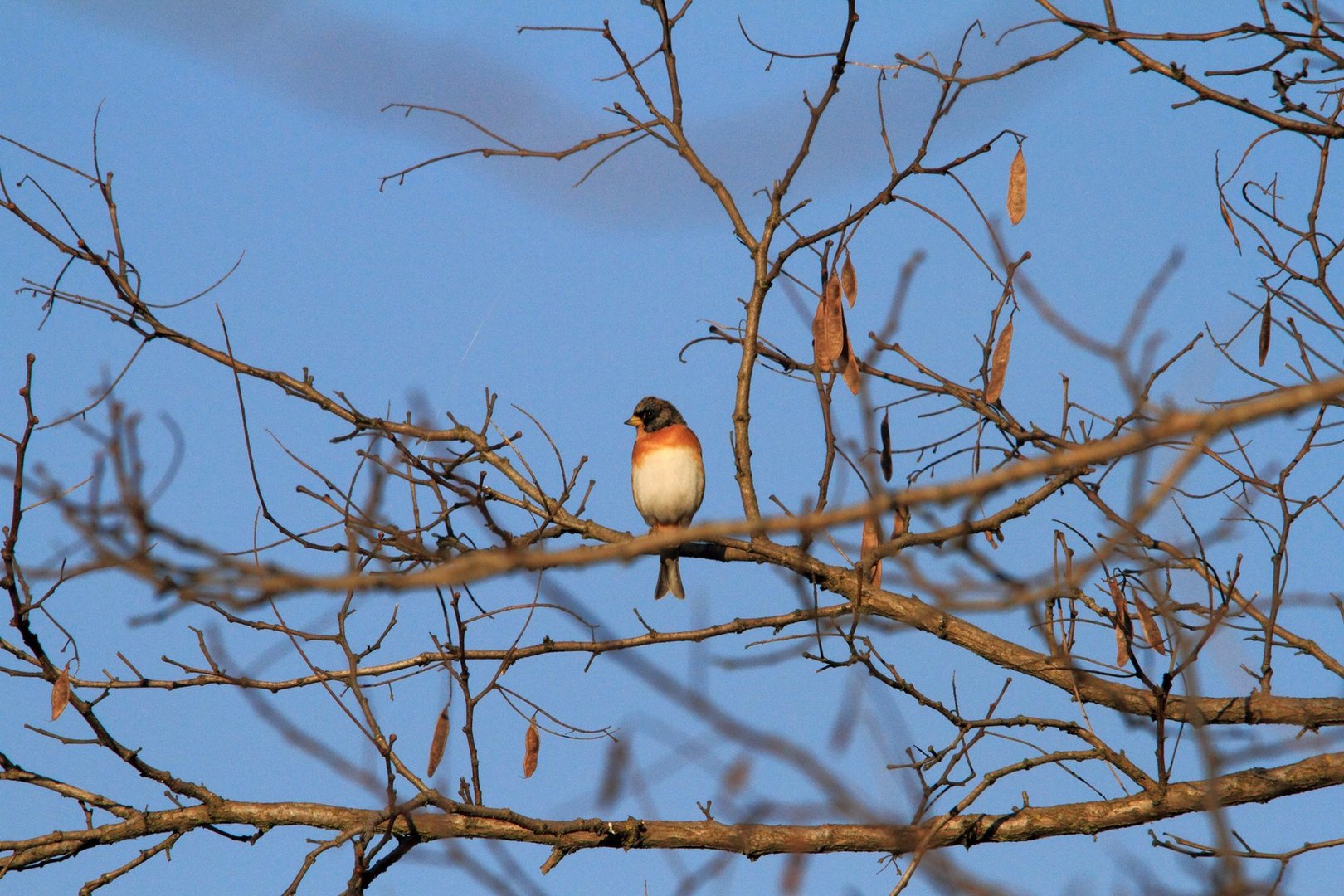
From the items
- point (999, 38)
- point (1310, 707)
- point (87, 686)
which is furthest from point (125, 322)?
point (1310, 707)

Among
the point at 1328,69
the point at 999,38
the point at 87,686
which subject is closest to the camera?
the point at 999,38

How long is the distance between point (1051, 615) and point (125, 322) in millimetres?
3937

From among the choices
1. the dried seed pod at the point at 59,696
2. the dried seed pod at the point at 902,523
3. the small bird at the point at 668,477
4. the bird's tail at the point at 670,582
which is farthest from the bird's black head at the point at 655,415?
the dried seed pod at the point at 59,696

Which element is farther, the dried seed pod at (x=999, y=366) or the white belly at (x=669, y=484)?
the white belly at (x=669, y=484)

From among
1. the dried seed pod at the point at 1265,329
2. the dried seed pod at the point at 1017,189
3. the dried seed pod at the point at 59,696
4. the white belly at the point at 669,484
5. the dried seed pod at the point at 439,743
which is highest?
the white belly at the point at 669,484

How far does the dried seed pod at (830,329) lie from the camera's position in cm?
477

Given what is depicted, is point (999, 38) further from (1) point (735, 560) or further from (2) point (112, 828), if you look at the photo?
(2) point (112, 828)

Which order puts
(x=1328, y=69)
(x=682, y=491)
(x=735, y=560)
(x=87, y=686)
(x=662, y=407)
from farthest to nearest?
(x=662, y=407), (x=682, y=491), (x=735, y=560), (x=87, y=686), (x=1328, y=69)

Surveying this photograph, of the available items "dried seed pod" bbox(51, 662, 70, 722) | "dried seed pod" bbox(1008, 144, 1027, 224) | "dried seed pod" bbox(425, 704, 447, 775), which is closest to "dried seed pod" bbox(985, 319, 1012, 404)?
"dried seed pod" bbox(1008, 144, 1027, 224)

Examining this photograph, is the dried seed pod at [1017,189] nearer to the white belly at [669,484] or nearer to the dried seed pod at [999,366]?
the dried seed pod at [999,366]

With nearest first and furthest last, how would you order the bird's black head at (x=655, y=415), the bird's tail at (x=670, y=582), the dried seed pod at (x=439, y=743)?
1. the dried seed pod at (x=439, y=743)
2. the bird's tail at (x=670, y=582)
3. the bird's black head at (x=655, y=415)

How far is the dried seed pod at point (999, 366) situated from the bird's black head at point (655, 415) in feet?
13.3

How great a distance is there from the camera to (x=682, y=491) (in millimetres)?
8352

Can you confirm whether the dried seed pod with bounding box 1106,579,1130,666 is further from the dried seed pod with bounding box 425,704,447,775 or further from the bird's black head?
the bird's black head
